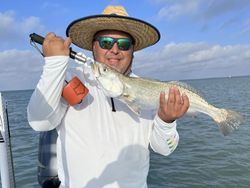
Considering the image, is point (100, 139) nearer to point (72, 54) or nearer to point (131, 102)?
point (131, 102)

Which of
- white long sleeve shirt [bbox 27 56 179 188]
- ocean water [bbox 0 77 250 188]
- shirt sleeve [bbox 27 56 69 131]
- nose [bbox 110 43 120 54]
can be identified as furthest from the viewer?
ocean water [bbox 0 77 250 188]

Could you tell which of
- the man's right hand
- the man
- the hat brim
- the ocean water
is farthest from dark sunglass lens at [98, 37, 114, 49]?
the ocean water

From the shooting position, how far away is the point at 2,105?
135 inches

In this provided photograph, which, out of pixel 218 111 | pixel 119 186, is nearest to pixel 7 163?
pixel 119 186

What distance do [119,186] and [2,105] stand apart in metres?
1.48

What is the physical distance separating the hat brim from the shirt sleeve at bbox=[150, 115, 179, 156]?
1186 mm

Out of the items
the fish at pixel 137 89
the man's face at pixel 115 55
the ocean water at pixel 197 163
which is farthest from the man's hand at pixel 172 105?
the ocean water at pixel 197 163

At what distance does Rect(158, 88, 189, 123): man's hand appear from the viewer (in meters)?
3.64

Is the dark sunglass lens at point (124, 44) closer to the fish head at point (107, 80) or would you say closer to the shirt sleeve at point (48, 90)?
the fish head at point (107, 80)

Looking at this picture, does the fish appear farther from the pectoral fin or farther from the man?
the man

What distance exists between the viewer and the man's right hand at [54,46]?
10.7ft

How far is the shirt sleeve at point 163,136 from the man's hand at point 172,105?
0.21 ft

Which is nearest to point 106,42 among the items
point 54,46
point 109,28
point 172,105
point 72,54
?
point 109,28

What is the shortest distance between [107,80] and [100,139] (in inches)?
25.7
